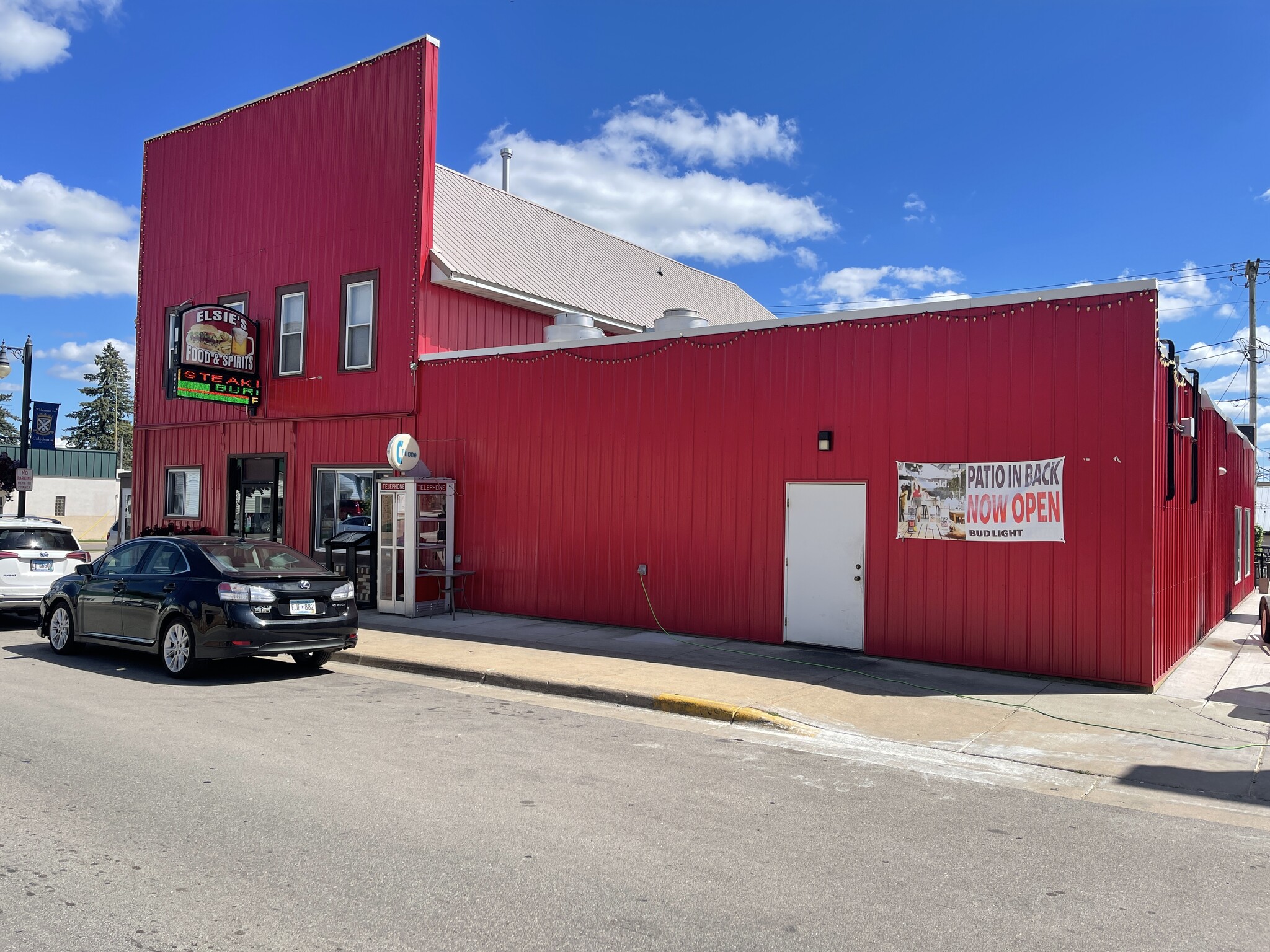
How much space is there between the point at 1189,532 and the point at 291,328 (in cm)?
1548

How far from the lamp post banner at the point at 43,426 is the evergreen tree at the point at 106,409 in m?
58.9

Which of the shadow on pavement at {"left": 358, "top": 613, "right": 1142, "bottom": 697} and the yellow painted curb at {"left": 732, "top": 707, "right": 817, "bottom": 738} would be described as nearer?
the yellow painted curb at {"left": 732, "top": 707, "right": 817, "bottom": 738}

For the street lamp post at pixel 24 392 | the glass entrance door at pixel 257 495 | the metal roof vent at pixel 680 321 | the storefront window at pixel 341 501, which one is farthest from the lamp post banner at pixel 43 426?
the metal roof vent at pixel 680 321

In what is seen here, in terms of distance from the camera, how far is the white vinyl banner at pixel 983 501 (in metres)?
10.1

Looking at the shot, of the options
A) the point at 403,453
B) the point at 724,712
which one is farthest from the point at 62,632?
the point at 724,712

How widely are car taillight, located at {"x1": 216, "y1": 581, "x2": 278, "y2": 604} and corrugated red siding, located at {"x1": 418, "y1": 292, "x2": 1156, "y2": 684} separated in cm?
517

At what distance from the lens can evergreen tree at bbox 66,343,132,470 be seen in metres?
78.4

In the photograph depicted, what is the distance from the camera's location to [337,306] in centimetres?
1702

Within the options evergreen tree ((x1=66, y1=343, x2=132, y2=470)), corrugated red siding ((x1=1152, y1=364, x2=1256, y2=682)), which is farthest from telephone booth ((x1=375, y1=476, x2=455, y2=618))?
evergreen tree ((x1=66, y1=343, x2=132, y2=470))

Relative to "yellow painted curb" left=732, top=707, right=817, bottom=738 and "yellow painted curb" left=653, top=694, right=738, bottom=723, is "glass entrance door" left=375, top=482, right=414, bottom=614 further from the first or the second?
"yellow painted curb" left=732, top=707, right=817, bottom=738

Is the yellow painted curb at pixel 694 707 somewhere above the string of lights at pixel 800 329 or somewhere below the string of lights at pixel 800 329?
below

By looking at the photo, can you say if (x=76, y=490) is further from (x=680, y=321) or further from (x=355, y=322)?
(x=680, y=321)

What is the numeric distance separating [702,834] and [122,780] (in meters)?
3.70

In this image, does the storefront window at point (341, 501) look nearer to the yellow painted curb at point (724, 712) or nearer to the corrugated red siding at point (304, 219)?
the corrugated red siding at point (304, 219)
